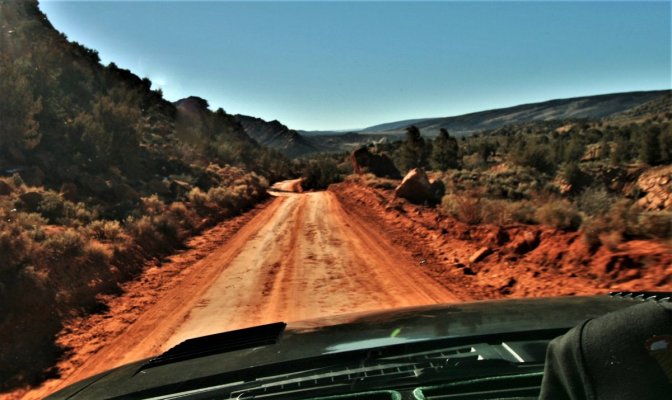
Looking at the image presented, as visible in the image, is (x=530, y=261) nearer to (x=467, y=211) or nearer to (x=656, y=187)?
(x=467, y=211)

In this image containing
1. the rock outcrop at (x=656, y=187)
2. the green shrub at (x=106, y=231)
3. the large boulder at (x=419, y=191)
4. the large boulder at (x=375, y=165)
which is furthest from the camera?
the large boulder at (x=375, y=165)

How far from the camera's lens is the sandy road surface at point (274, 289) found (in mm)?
7352

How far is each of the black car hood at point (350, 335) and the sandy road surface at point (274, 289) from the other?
3775mm

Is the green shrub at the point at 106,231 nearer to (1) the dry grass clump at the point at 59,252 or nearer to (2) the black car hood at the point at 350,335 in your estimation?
(1) the dry grass clump at the point at 59,252

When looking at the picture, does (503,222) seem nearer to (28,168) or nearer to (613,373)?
(613,373)

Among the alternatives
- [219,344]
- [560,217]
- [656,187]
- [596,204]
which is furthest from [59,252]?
[656,187]

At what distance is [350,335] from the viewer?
345 cm

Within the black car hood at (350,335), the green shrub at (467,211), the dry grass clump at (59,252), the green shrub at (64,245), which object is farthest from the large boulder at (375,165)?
the black car hood at (350,335)

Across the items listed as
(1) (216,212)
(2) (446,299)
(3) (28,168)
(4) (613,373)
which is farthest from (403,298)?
(3) (28,168)

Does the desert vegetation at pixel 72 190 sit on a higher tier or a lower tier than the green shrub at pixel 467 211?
higher

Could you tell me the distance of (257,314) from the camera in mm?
8023

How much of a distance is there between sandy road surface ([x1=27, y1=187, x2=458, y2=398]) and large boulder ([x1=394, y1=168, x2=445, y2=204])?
5.46 m

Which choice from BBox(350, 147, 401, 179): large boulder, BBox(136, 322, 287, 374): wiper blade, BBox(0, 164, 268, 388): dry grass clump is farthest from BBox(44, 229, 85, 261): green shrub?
BBox(350, 147, 401, 179): large boulder

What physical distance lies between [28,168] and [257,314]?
641 inches
